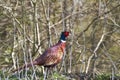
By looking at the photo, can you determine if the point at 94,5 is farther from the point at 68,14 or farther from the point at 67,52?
the point at 67,52

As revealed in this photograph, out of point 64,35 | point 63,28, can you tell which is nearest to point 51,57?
point 64,35

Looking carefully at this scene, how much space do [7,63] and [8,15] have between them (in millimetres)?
1506

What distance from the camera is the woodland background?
1091 centimetres

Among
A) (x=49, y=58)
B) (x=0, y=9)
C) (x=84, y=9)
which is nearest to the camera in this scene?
(x=49, y=58)

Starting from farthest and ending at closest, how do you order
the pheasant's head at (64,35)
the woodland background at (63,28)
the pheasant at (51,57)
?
the woodland background at (63,28), the pheasant's head at (64,35), the pheasant at (51,57)

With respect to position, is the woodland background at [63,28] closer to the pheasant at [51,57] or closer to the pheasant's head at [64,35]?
the pheasant's head at [64,35]

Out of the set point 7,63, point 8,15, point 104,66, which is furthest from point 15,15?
point 104,66

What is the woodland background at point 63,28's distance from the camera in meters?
10.9

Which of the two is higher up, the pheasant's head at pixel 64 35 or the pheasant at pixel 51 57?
the pheasant's head at pixel 64 35

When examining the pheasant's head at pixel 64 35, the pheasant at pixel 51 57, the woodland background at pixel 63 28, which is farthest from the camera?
the woodland background at pixel 63 28

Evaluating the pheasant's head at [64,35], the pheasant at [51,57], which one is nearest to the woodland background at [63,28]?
the pheasant's head at [64,35]

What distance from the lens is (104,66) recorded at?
12.8 metres

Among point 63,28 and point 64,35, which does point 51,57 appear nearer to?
point 64,35

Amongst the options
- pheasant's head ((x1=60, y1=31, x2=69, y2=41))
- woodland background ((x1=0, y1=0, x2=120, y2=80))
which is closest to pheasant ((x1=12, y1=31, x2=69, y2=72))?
pheasant's head ((x1=60, y1=31, x2=69, y2=41))
